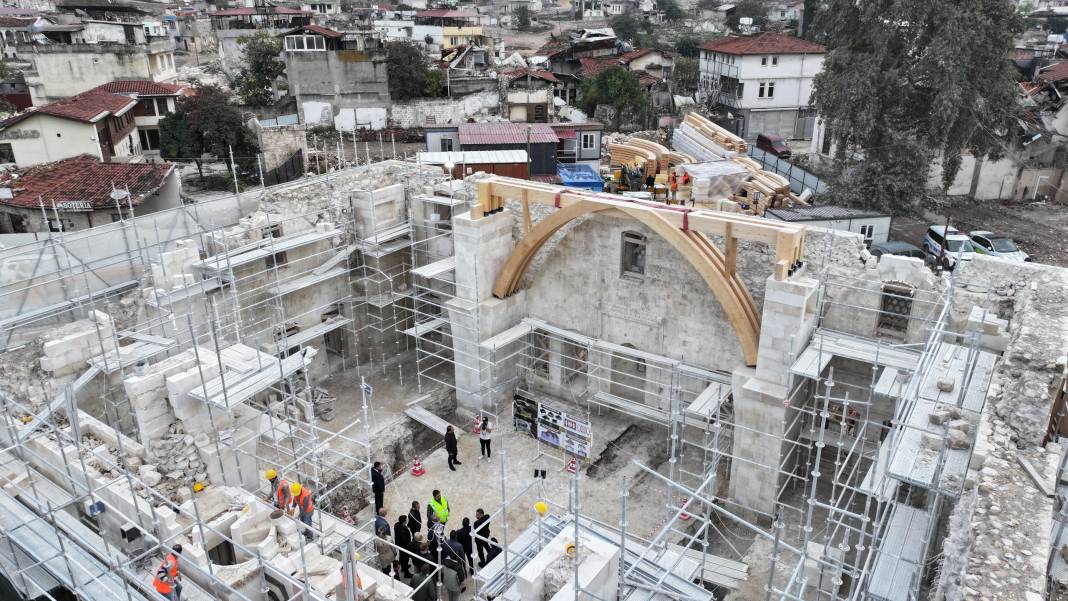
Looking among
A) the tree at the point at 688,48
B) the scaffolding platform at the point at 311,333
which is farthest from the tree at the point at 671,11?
the scaffolding platform at the point at 311,333

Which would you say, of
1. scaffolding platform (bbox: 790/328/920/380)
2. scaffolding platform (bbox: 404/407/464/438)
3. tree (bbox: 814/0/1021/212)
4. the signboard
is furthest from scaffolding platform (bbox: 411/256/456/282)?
tree (bbox: 814/0/1021/212)

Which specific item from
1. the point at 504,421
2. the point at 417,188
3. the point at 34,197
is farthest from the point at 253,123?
the point at 504,421

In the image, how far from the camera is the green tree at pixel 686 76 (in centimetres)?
5141

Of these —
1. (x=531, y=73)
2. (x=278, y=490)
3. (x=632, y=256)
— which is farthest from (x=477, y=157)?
(x=531, y=73)

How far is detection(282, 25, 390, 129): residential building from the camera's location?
40.3 meters

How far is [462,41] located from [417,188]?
45720 mm

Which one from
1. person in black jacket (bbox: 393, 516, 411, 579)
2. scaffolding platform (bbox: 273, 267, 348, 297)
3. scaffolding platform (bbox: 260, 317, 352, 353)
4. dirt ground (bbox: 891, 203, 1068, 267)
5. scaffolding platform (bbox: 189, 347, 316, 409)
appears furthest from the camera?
dirt ground (bbox: 891, 203, 1068, 267)

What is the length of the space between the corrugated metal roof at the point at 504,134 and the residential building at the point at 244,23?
36.0 m

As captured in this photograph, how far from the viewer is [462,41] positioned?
61.7 meters

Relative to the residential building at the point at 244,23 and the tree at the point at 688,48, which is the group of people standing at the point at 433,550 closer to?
the residential building at the point at 244,23

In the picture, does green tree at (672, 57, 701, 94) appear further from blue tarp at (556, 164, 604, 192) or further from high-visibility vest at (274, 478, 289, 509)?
high-visibility vest at (274, 478, 289, 509)

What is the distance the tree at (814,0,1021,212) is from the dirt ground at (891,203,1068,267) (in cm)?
121

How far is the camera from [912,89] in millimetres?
28188

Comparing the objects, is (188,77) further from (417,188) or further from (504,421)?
(504,421)
